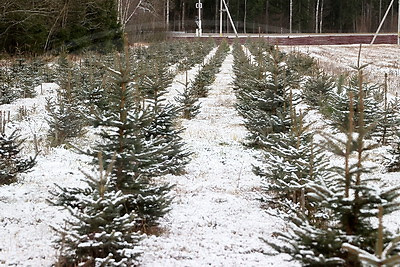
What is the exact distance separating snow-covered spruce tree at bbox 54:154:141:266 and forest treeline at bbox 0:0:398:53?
17.6 m

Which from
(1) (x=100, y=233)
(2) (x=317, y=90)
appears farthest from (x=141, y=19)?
(1) (x=100, y=233)

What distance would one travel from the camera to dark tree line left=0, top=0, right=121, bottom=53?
76.3 feet

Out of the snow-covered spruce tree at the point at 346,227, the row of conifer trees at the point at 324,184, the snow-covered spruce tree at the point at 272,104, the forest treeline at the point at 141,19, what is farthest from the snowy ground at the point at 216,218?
the forest treeline at the point at 141,19

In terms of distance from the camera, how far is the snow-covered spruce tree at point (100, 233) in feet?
12.7

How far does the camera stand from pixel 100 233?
3.91 meters

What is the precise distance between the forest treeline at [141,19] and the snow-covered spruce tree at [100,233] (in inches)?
692

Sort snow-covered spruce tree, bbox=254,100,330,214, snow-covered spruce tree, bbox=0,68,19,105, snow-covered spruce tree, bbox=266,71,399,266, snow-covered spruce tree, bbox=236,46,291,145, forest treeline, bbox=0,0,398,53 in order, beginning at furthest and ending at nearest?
forest treeline, bbox=0,0,398,53
snow-covered spruce tree, bbox=0,68,19,105
snow-covered spruce tree, bbox=236,46,291,145
snow-covered spruce tree, bbox=254,100,330,214
snow-covered spruce tree, bbox=266,71,399,266

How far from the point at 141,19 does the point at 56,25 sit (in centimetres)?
1929

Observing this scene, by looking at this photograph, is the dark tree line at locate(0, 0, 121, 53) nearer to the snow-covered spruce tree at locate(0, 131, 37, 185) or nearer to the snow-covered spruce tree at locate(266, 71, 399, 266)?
the snow-covered spruce tree at locate(0, 131, 37, 185)

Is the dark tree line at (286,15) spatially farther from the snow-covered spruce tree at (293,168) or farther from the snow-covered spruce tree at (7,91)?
the snow-covered spruce tree at (293,168)

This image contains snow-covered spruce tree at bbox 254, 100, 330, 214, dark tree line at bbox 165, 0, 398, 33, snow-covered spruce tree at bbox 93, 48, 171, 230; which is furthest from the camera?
dark tree line at bbox 165, 0, 398, 33

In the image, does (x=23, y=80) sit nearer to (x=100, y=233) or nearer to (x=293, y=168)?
(x=293, y=168)

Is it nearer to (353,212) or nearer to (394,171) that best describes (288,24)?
(394,171)

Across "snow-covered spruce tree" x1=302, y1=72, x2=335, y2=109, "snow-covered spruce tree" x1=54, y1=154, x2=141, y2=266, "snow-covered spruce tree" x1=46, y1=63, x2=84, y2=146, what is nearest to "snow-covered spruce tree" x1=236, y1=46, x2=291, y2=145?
"snow-covered spruce tree" x1=46, y1=63, x2=84, y2=146
